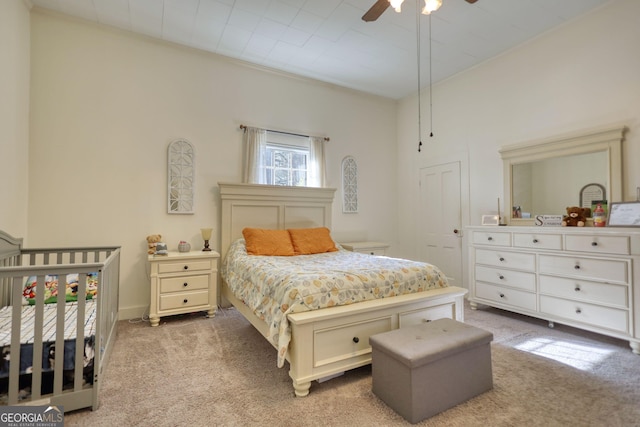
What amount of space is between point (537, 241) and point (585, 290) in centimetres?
59

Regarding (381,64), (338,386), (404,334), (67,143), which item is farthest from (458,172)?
(67,143)

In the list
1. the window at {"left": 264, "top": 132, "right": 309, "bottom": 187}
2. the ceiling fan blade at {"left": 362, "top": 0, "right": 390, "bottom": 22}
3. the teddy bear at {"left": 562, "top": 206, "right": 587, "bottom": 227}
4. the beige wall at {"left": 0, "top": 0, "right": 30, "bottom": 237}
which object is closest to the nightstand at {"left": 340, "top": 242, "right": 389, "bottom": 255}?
the window at {"left": 264, "top": 132, "right": 309, "bottom": 187}

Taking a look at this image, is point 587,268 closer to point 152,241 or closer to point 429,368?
point 429,368

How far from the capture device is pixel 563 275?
2.95 meters

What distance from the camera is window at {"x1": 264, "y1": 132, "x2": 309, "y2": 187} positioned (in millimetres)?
4375

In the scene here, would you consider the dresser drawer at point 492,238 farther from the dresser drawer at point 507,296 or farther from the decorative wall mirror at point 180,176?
the decorative wall mirror at point 180,176

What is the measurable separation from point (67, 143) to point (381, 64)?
3921 millimetres

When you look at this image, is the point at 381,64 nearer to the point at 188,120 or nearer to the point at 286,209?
the point at 286,209

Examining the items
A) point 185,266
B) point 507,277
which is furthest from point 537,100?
point 185,266

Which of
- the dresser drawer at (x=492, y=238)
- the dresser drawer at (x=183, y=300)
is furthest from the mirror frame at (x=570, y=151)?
the dresser drawer at (x=183, y=300)

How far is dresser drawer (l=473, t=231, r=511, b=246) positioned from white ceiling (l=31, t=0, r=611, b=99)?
7.67ft

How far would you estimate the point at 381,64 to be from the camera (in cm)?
418

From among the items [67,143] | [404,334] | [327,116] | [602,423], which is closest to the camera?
[602,423]

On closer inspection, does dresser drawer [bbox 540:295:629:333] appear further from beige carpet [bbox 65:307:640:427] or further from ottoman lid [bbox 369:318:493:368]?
ottoman lid [bbox 369:318:493:368]
